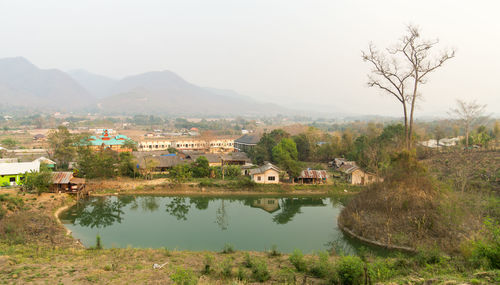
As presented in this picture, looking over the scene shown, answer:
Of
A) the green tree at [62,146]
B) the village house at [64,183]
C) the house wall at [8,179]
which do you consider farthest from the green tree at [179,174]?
the green tree at [62,146]

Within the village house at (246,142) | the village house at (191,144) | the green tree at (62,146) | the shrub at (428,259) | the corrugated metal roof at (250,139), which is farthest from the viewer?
the village house at (191,144)

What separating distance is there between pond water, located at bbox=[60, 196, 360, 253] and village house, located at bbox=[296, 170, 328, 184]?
203 centimetres

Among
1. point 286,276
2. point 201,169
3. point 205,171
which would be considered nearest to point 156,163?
point 201,169

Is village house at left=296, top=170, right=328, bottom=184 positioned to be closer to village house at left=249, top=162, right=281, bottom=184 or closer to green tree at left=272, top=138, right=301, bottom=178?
green tree at left=272, top=138, right=301, bottom=178

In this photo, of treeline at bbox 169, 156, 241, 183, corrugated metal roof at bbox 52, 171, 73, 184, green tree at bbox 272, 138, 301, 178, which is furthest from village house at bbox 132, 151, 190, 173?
green tree at bbox 272, 138, 301, 178

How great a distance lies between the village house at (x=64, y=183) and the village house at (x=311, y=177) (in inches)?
577

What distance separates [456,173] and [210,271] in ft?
59.7

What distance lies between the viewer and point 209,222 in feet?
47.9

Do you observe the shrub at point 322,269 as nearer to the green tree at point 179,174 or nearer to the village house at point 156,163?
the green tree at point 179,174

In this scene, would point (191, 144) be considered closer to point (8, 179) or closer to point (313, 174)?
point (313, 174)

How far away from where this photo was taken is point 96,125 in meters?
79.2

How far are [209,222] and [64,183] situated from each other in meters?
9.69

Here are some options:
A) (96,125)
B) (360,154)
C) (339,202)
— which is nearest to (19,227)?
(339,202)

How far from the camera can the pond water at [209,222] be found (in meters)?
11.9
